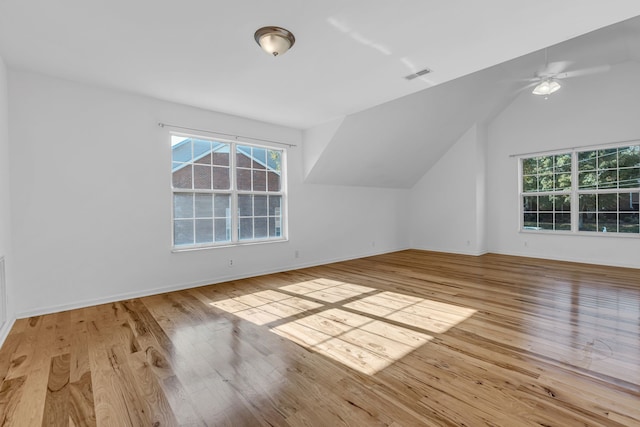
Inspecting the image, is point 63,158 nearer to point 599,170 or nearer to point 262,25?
point 262,25

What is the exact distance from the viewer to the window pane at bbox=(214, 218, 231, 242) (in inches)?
174

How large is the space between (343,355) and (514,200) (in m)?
5.94

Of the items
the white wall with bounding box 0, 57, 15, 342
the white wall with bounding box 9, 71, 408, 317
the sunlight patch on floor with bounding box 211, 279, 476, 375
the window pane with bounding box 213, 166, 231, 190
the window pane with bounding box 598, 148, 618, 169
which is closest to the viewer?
the sunlight patch on floor with bounding box 211, 279, 476, 375

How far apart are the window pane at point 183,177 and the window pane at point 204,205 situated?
8.7 inches

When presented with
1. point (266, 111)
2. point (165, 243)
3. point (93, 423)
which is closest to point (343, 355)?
point (93, 423)

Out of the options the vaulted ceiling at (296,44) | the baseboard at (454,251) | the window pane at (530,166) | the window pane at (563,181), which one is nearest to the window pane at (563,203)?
the window pane at (563,181)

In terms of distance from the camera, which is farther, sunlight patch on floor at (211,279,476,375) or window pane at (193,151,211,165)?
window pane at (193,151,211,165)

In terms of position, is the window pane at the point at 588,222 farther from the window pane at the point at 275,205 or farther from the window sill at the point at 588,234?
the window pane at the point at 275,205

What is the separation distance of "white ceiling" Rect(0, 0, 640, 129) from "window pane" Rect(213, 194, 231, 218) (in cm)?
154

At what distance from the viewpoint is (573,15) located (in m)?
2.14

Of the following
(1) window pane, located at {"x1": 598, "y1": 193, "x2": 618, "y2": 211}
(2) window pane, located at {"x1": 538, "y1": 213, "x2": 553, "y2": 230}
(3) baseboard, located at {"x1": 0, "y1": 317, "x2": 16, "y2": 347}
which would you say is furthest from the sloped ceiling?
(3) baseboard, located at {"x1": 0, "y1": 317, "x2": 16, "y2": 347}

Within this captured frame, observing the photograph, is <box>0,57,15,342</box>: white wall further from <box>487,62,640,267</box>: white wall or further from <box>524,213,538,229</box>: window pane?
<box>524,213,538,229</box>: window pane

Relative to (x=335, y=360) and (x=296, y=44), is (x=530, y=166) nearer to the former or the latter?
(x=296, y=44)

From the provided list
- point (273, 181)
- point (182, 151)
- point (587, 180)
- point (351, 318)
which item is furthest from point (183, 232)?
point (587, 180)
